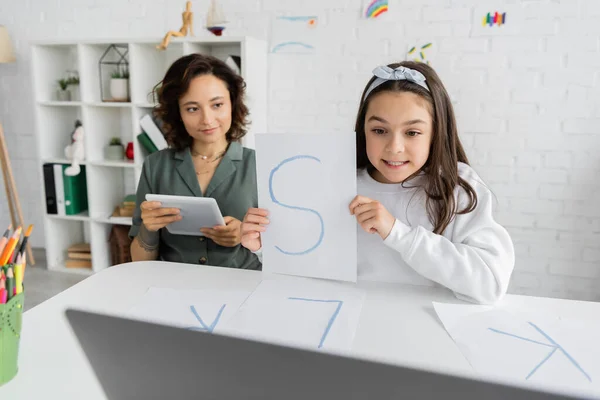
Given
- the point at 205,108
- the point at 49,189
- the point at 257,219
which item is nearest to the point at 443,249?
the point at 257,219

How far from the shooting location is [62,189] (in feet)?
9.89

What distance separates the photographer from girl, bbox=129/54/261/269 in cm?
153

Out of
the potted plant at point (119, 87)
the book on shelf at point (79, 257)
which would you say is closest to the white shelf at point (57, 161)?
the potted plant at point (119, 87)

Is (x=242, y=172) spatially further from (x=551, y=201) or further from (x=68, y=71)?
(x=68, y=71)

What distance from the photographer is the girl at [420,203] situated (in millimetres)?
1019

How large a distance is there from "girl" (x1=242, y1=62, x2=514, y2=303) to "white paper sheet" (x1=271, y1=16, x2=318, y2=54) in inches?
61.9

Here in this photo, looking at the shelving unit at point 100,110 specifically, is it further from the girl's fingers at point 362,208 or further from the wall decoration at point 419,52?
the girl's fingers at point 362,208

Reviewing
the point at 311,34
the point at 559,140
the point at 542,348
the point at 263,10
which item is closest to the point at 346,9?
the point at 311,34

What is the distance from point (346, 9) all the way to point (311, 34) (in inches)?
9.0

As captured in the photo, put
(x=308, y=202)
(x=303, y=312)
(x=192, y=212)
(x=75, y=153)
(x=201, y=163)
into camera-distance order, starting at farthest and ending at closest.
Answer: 1. (x=75, y=153)
2. (x=201, y=163)
3. (x=192, y=212)
4. (x=308, y=202)
5. (x=303, y=312)

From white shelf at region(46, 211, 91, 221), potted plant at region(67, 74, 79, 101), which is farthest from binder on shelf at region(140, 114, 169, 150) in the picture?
white shelf at region(46, 211, 91, 221)

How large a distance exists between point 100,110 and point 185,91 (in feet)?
5.50

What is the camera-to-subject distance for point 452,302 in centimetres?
100

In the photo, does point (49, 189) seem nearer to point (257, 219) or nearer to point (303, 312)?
point (257, 219)
